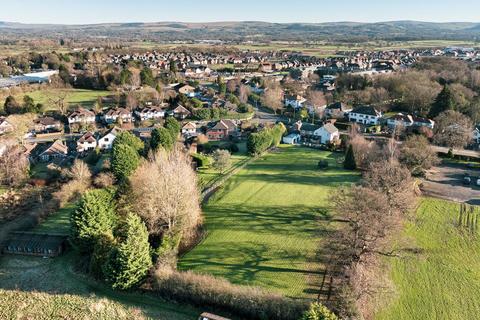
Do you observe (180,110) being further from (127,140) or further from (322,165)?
(322,165)

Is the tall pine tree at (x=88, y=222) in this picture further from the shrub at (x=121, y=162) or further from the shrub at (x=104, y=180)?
the shrub at (x=121, y=162)

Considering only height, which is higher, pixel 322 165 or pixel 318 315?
pixel 322 165

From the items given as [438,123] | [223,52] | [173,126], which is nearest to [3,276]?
[173,126]

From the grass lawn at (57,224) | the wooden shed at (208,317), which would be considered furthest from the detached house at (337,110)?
the wooden shed at (208,317)

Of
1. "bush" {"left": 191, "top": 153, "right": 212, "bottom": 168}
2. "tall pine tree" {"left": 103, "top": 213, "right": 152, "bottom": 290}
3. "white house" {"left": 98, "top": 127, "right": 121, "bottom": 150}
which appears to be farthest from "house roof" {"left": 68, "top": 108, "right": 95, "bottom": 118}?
"tall pine tree" {"left": 103, "top": 213, "right": 152, "bottom": 290}

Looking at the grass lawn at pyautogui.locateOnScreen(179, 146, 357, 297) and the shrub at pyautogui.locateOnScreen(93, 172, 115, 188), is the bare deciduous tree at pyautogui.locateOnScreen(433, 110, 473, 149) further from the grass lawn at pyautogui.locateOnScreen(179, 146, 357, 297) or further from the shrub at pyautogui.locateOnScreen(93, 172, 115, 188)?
the shrub at pyautogui.locateOnScreen(93, 172, 115, 188)

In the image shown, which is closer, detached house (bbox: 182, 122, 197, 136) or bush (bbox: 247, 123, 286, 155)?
bush (bbox: 247, 123, 286, 155)

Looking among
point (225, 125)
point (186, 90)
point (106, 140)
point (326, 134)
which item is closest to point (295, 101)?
point (326, 134)
